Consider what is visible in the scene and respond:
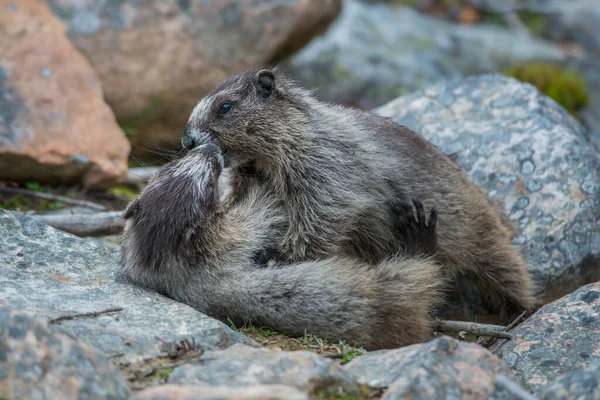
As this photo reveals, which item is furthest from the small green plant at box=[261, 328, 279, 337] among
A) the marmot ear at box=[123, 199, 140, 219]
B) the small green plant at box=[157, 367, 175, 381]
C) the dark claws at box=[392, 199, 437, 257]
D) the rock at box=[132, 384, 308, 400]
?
the rock at box=[132, 384, 308, 400]

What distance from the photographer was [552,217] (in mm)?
7473

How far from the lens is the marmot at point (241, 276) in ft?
18.0

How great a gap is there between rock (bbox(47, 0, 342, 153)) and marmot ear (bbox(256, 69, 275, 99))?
3367 millimetres

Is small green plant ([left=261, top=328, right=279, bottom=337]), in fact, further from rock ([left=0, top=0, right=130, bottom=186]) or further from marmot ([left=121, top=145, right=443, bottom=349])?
rock ([left=0, top=0, right=130, bottom=186])

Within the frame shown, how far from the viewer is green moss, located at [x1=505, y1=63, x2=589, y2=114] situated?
13.0 metres

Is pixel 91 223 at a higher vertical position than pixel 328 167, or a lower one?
lower

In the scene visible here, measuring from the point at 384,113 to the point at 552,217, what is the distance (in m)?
2.28

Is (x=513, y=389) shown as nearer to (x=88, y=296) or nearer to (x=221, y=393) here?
(x=221, y=393)

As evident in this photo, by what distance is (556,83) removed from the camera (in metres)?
13.2

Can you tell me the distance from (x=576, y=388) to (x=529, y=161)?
13.3ft

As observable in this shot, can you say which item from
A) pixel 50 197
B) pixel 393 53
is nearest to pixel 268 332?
pixel 50 197

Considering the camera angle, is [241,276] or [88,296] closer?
[88,296]

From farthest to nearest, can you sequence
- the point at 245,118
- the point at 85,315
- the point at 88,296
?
the point at 245,118 < the point at 88,296 < the point at 85,315

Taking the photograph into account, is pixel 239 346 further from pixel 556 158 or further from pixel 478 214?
pixel 556 158
